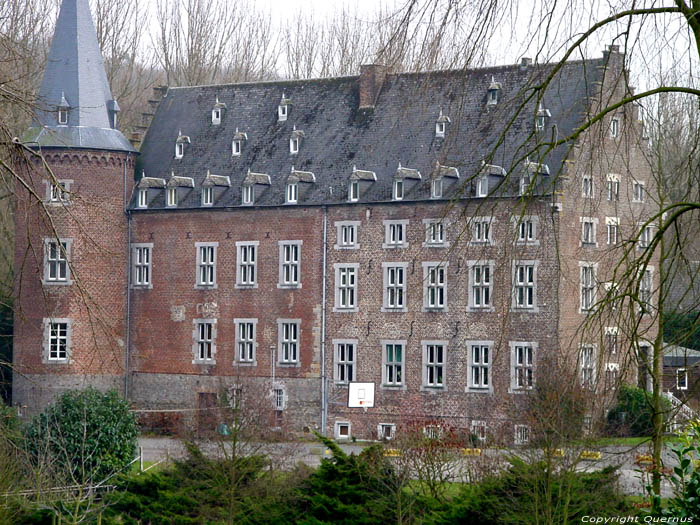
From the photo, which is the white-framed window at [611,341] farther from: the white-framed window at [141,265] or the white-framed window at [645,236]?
the white-framed window at [141,265]

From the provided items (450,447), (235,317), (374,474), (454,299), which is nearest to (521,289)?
(454,299)

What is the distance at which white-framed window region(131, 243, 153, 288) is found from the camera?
43.3 meters

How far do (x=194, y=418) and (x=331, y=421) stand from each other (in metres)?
5.05

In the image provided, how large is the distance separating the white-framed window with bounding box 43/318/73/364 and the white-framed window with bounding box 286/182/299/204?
8870mm

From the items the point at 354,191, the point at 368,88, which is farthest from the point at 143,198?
the point at 368,88

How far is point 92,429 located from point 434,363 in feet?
37.2

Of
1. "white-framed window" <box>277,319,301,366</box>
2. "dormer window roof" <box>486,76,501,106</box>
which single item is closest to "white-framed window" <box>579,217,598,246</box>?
"dormer window roof" <box>486,76,501,106</box>

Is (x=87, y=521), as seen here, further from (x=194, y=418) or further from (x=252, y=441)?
(x=194, y=418)

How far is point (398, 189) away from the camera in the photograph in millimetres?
38812

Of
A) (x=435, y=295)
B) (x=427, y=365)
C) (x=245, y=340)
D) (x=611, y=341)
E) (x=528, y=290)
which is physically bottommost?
(x=427, y=365)

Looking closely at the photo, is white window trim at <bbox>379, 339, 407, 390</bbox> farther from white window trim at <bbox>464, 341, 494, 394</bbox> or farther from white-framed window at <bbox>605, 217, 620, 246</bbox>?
white-framed window at <bbox>605, 217, 620, 246</bbox>

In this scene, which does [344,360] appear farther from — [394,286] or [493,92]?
[493,92]

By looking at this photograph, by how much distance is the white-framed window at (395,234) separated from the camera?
38.8m

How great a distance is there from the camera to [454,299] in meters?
38.2
